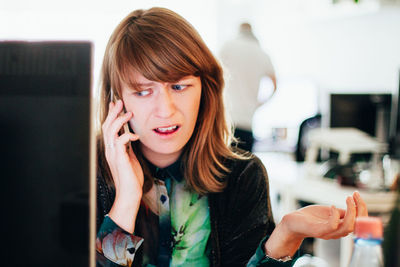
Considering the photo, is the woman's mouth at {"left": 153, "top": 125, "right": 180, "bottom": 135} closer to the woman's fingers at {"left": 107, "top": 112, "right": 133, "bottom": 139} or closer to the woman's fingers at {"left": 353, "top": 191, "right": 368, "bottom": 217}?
the woman's fingers at {"left": 107, "top": 112, "right": 133, "bottom": 139}

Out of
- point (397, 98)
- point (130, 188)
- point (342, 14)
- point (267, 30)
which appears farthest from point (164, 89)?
point (267, 30)

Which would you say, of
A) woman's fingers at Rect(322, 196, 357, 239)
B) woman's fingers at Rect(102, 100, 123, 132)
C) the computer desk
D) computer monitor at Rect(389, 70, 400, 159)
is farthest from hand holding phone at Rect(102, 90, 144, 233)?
computer monitor at Rect(389, 70, 400, 159)

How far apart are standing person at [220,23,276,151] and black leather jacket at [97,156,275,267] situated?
36cm

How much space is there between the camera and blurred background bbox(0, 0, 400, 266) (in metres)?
2.23

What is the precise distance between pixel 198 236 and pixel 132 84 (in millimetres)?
317

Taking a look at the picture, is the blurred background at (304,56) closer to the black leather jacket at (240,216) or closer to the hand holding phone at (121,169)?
the black leather jacket at (240,216)

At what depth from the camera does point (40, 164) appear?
0.40 meters

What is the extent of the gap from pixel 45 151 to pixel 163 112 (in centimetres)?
32

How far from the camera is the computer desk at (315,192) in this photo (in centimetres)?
170

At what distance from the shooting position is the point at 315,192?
1.92 m

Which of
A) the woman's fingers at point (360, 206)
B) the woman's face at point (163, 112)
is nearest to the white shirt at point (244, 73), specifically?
the woman's face at point (163, 112)

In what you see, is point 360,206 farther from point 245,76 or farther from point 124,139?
point 245,76

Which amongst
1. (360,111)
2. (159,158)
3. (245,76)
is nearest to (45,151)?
(159,158)

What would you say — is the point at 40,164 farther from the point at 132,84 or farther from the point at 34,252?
the point at 132,84
